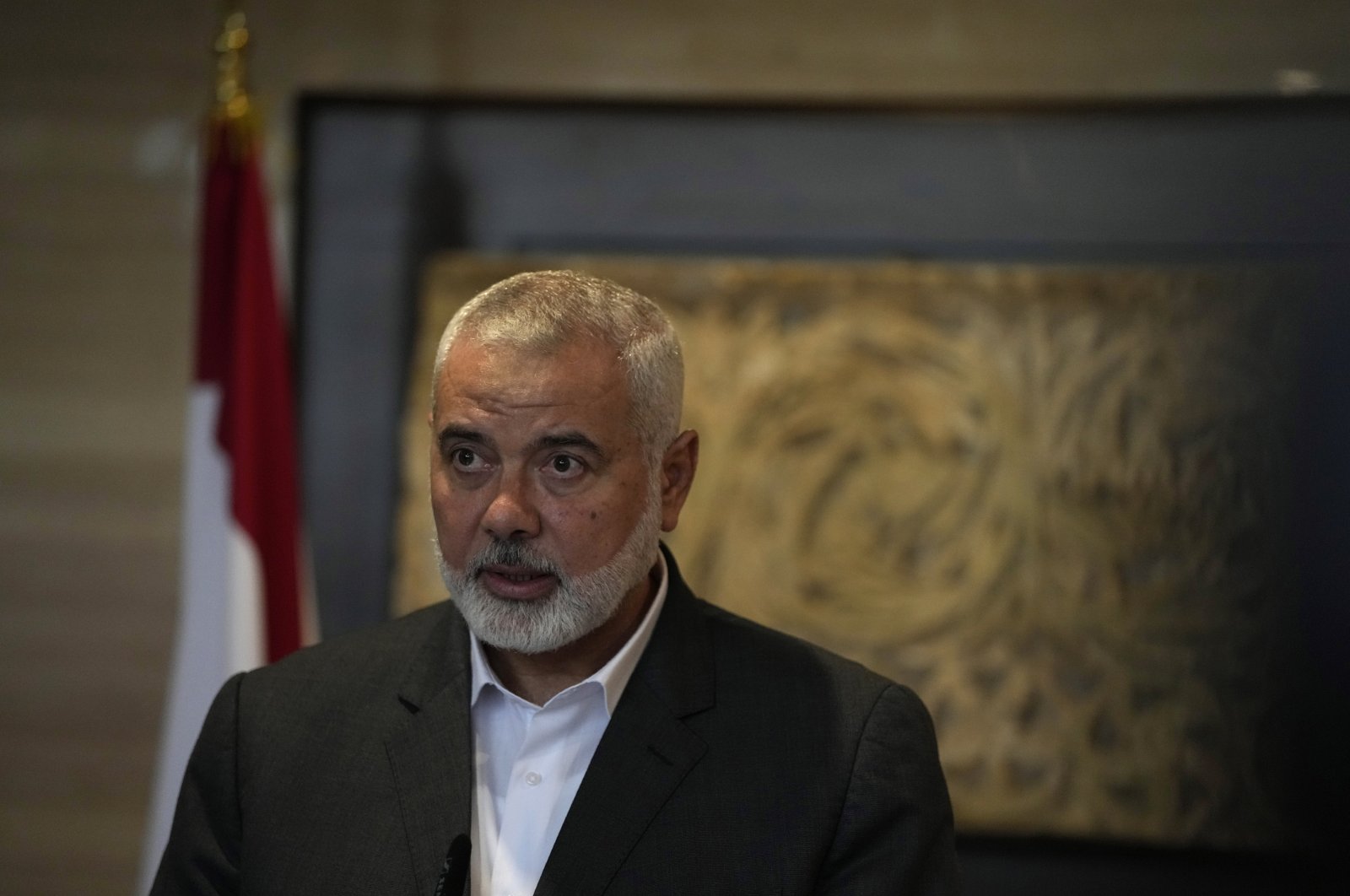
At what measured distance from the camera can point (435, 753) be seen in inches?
72.5

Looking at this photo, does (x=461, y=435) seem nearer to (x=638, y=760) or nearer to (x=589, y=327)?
(x=589, y=327)

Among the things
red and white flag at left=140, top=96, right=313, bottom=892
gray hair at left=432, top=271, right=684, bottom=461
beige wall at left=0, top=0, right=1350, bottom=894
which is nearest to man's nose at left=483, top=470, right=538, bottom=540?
gray hair at left=432, top=271, right=684, bottom=461

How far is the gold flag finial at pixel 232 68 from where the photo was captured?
9.68 ft

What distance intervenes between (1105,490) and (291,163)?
6.68ft

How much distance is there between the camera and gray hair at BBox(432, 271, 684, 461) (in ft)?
5.98

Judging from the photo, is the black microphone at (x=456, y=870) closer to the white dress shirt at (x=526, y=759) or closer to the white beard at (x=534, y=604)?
the white dress shirt at (x=526, y=759)

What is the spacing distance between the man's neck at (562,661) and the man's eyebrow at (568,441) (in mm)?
236

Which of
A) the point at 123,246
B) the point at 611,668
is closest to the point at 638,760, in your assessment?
the point at 611,668

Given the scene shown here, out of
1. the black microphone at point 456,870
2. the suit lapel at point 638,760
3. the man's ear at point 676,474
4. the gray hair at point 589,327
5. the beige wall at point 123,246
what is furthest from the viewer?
the beige wall at point 123,246

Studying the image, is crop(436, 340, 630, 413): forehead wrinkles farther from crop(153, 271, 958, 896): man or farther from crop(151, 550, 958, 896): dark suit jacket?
crop(151, 550, 958, 896): dark suit jacket

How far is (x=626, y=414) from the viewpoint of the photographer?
1.85 meters

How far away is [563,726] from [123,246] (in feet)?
6.92

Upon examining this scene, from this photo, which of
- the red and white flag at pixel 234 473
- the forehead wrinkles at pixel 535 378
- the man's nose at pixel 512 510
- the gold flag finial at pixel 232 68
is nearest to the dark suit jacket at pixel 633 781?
the man's nose at pixel 512 510

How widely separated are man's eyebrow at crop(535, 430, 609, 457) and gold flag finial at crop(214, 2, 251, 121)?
1.62 m
